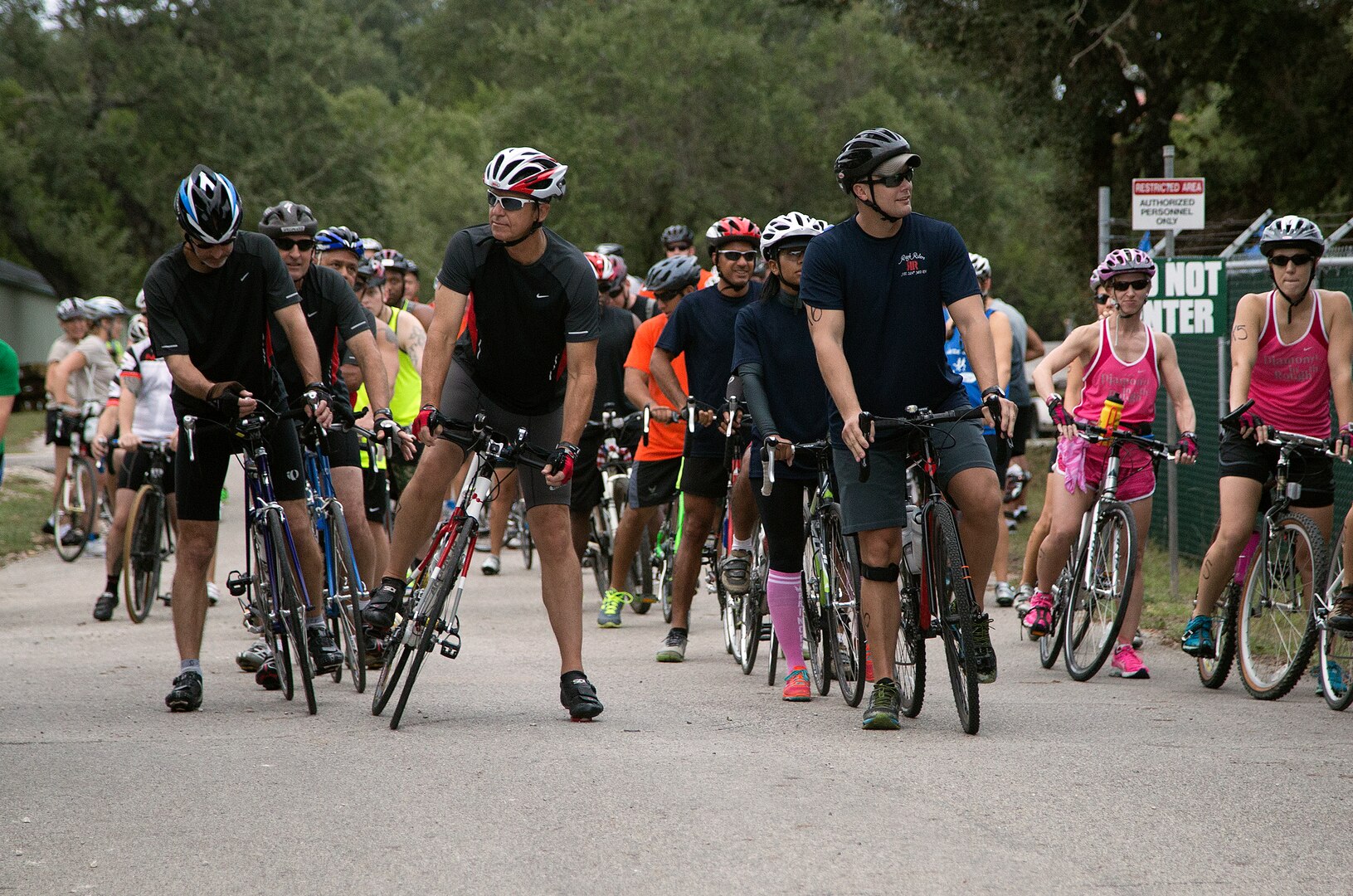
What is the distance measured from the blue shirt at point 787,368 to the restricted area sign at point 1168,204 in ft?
16.1

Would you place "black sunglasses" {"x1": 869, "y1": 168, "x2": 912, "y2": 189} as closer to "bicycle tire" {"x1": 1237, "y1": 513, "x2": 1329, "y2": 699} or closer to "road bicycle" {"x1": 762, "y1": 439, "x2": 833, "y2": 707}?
"road bicycle" {"x1": 762, "y1": 439, "x2": 833, "y2": 707}

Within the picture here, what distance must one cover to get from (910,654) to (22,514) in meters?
15.0

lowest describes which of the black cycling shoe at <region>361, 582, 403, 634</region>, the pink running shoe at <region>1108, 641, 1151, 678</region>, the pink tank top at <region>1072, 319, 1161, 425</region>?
the pink running shoe at <region>1108, 641, 1151, 678</region>

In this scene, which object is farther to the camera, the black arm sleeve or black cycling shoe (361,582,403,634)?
the black arm sleeve

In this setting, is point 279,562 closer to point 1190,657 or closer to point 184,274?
point 184,274

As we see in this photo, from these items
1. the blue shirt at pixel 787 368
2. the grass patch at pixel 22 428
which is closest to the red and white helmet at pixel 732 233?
the blue shirt at pixel 787 368

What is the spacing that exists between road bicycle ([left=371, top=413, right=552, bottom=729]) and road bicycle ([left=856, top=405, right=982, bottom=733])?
146cm

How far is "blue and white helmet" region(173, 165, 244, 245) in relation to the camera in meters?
7.04

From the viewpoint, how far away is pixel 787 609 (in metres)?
7.95

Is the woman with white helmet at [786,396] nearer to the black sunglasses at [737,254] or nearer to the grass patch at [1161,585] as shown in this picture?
the black sunglasses at [737,254]

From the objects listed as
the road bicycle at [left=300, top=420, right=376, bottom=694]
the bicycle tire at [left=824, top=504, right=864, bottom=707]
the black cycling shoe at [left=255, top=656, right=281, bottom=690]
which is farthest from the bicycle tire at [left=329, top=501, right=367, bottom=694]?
the bicycle tire at [left=824, top=504, right=864, bottom=707]

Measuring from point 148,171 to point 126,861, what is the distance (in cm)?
4689

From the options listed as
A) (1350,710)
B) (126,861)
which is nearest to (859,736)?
(1350,710)

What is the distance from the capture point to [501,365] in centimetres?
708
